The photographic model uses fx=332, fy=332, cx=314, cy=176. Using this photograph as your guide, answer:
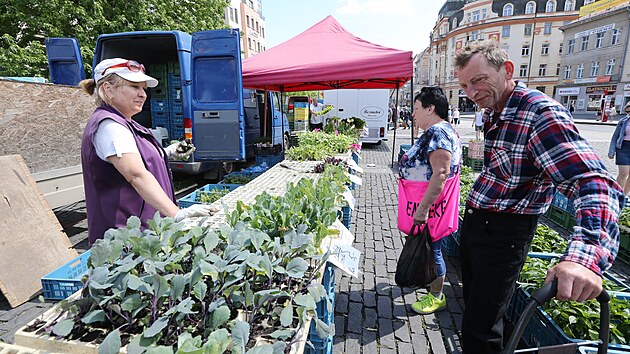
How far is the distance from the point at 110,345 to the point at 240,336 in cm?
34

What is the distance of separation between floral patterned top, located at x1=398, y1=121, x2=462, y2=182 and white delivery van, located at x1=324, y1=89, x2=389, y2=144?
11.5m

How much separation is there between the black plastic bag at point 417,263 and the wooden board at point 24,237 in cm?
355

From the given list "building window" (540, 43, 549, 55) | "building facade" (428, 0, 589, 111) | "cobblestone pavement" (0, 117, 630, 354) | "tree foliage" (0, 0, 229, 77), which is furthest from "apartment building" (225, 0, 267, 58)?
"building window" (540, 43, 549, 55)

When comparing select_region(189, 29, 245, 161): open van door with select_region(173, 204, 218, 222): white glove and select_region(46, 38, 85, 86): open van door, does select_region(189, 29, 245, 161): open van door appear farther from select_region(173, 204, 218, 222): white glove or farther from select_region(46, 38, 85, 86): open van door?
select_region(173, 204, 218, 222): white glove

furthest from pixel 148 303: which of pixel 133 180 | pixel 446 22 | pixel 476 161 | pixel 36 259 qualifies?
pixel 446 22

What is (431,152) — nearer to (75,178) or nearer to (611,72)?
(75,178)

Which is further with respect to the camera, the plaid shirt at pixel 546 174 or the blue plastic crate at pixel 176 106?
the blue plastic crate at pixel 176 106

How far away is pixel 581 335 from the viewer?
203 centimetres

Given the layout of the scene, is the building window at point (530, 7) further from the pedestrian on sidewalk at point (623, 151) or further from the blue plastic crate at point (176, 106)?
the blue plastic crate at point (176, 106)

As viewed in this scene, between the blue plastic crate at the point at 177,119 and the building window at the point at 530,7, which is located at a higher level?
the building window at the point at 530,7

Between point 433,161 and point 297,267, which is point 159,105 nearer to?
point 433,161

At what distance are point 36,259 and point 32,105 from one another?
5.88ft

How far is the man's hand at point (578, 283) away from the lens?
3.43 feet

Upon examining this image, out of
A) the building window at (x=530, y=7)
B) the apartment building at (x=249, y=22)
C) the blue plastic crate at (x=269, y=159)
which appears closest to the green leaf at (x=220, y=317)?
the blue plastic crate at (x=269, y=159)
